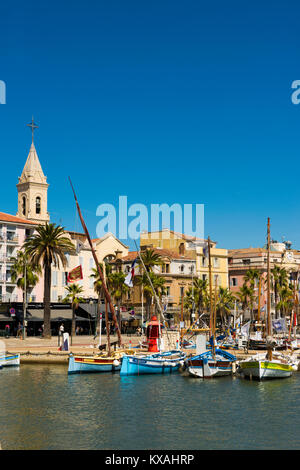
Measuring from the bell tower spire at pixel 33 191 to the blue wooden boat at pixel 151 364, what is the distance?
5556 cm

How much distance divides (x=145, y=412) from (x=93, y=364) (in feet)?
54.5

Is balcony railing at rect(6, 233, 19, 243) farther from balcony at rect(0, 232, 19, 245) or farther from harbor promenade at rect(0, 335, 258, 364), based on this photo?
harbor promenade at rect(0, 335, 258, 364)

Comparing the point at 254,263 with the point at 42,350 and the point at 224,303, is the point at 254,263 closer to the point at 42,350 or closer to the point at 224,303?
the point at 224,303

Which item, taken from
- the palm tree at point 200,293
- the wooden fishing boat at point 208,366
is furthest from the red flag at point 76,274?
the palm tree at point 200,293

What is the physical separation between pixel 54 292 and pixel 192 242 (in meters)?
36.9

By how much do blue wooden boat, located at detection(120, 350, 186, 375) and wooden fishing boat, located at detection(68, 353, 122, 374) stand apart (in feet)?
6.39

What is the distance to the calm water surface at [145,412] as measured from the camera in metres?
28.8

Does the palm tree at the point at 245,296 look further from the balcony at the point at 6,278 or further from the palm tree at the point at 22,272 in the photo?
the balcony at the point at 6,278

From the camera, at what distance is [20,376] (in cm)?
5044

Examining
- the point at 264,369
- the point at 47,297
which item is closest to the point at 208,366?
the point at 264,369

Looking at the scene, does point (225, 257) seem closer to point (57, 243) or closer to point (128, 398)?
point (57, 243)

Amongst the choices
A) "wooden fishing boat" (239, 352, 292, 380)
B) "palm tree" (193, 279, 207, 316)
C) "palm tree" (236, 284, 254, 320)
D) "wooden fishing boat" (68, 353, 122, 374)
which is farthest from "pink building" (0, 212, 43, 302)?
"wooden fishing boat" (239, 352, 292, 380)
